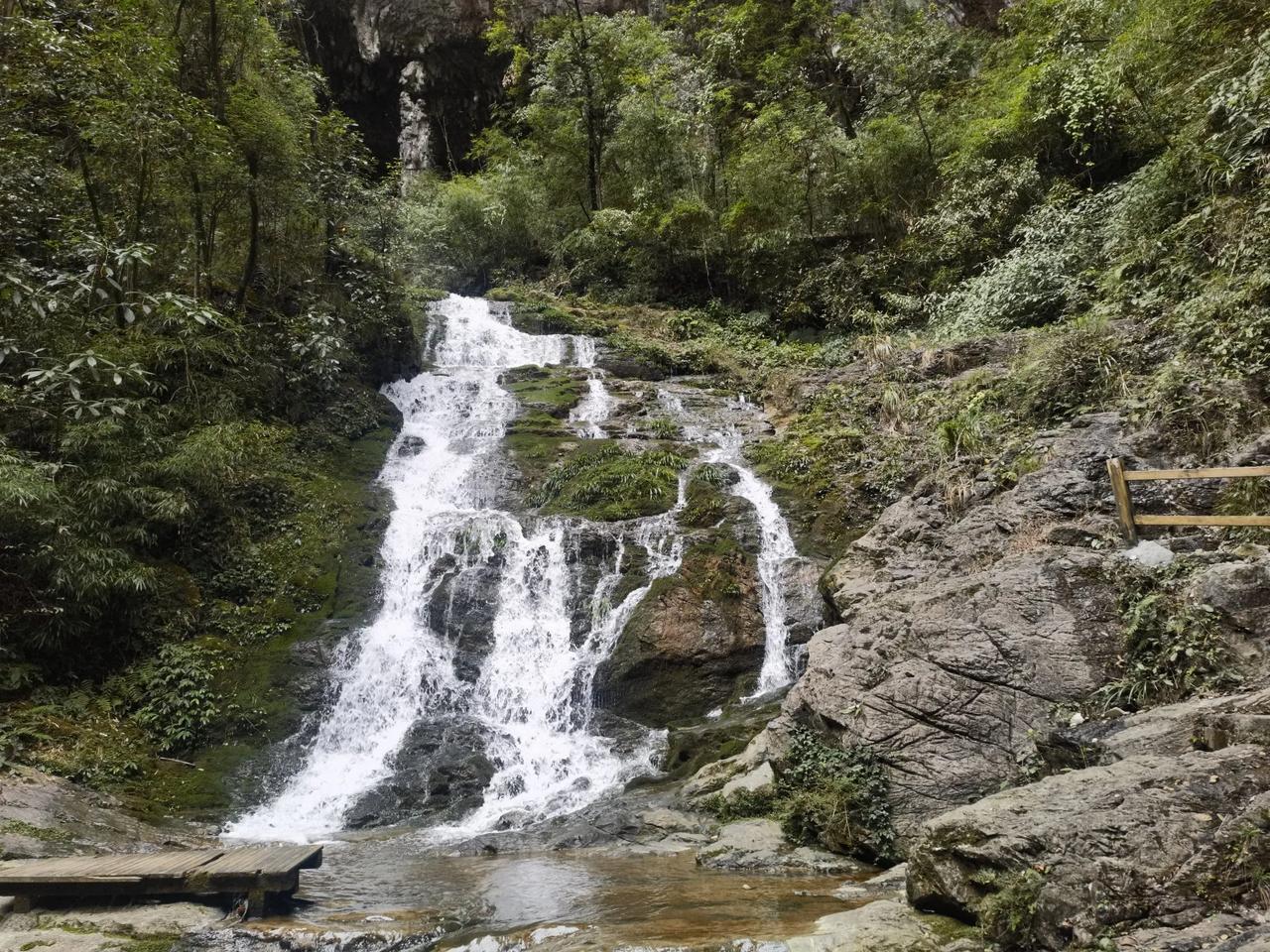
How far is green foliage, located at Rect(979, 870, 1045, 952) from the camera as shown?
4.35 meters

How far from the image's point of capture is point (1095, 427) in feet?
31.4

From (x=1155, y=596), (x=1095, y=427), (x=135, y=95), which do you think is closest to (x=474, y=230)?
(x=135, y=95)

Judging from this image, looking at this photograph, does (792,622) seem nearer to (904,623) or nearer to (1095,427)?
(904,623)

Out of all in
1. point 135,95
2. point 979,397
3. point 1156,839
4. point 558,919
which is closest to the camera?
point 1156,839

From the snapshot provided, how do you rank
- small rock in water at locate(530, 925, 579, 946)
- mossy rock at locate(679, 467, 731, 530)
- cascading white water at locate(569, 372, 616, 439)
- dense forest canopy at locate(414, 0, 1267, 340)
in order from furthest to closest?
cascading white water at locate(569, 372, 616, 439), dense forest canopy at locate(414, 0, 1267, 340), mossy rock at locate(679, 467, 731, 530), small rock in water at locate(530, 925, 579, 946)

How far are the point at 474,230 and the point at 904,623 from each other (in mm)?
27871

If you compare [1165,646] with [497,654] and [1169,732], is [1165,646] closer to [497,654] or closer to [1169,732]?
[1169,732]

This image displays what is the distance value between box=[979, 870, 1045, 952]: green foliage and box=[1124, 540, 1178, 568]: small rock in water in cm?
365

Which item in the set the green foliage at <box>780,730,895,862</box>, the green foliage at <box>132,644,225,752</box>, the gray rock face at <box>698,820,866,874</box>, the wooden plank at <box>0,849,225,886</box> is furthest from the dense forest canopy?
the green foliage at <box>132,644,225,752</box>

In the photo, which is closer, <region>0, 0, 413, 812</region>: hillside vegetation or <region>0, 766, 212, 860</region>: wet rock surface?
<region>0, 766, 212, 860</region>: wet rock surface

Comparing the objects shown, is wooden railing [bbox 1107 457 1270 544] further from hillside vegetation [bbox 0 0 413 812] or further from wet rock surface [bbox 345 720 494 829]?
hillside vegetation [bbox 0 0 413 812]

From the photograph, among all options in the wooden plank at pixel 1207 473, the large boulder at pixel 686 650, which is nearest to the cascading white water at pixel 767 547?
the large boulder at pixel 686 650

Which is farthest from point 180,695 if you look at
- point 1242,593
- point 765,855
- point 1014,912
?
point 1242,593

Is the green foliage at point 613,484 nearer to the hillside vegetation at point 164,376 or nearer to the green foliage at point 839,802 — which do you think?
the hillside vegetation at point 164,376
